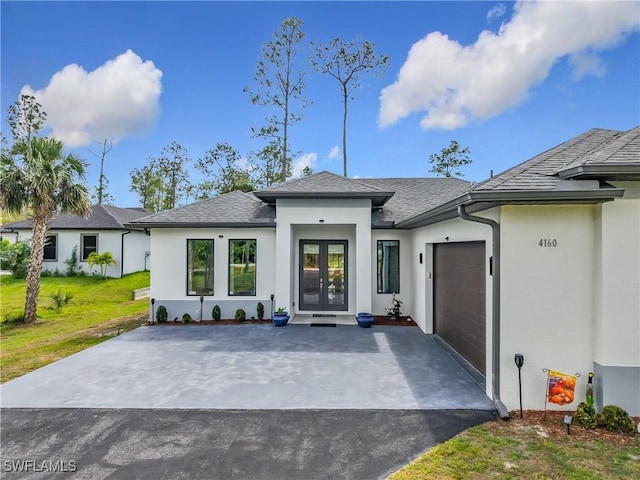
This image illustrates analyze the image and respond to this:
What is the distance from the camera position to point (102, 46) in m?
17.8

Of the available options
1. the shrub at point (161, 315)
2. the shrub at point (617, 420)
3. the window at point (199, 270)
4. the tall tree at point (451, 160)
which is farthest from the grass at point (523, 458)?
the tall tree at point (451, 160)

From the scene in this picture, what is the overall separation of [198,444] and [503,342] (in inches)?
186

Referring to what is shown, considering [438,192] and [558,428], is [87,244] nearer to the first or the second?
[438,192]

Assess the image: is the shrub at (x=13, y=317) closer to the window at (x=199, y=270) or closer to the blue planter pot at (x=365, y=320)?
the window at (x=199, y=270)

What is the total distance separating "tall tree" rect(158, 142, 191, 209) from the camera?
35.6m

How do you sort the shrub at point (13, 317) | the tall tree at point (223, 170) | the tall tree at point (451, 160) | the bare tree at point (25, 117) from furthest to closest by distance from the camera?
the tall tree at point (223, 170)
the tall tree at point (451, 160)
the bare tree at point (25, 117)
the shrub at point (13, 317)

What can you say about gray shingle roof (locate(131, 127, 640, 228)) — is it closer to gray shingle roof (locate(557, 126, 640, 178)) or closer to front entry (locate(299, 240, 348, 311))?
gray shingle roof (locate(557, 126, 640, 178))

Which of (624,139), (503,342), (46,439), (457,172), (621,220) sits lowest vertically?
(46,439)

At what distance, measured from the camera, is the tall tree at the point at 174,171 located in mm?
35562

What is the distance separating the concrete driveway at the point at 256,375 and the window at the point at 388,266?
100 inches

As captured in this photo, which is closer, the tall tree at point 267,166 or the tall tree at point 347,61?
the tall tree at point 347,61

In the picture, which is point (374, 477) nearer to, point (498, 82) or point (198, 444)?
point (198, 444)

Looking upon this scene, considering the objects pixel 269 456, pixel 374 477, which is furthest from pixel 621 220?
pixel 269 456

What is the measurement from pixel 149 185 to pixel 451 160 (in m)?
31.3
